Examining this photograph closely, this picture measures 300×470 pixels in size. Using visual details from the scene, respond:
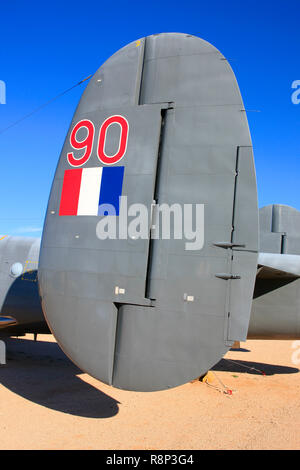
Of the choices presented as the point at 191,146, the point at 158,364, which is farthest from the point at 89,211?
the point at 158,364

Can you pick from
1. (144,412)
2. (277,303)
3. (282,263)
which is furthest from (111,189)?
(282,263)

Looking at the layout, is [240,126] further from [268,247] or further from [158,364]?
[268,247]

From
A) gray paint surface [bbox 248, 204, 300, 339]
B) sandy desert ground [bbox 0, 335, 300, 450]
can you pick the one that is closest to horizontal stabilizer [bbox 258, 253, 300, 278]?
gray paint surface [bbox 248, 204, 300, 339]

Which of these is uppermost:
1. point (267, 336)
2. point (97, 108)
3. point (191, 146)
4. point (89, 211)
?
point (97, 108)

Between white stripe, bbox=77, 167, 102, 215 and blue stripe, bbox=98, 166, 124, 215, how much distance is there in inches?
2.9

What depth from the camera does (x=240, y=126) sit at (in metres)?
4.77

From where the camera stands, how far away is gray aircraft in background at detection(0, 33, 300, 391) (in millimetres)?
4555

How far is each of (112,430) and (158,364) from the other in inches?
102

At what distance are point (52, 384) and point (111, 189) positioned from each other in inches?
244

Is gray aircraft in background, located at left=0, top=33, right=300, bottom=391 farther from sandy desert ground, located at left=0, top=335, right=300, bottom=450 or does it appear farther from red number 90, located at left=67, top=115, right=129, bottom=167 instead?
sandy desert ground, located at left=0, top=335, right=300, bottom=450

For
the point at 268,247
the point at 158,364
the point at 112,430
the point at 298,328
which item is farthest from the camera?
the point at 268,247

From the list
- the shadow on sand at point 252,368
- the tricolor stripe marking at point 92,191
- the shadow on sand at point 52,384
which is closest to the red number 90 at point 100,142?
the tricolor stripe marking at point 92,191

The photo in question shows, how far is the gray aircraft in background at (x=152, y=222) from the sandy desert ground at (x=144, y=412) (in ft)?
6.67

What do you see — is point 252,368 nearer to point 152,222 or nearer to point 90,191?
point 152,222
